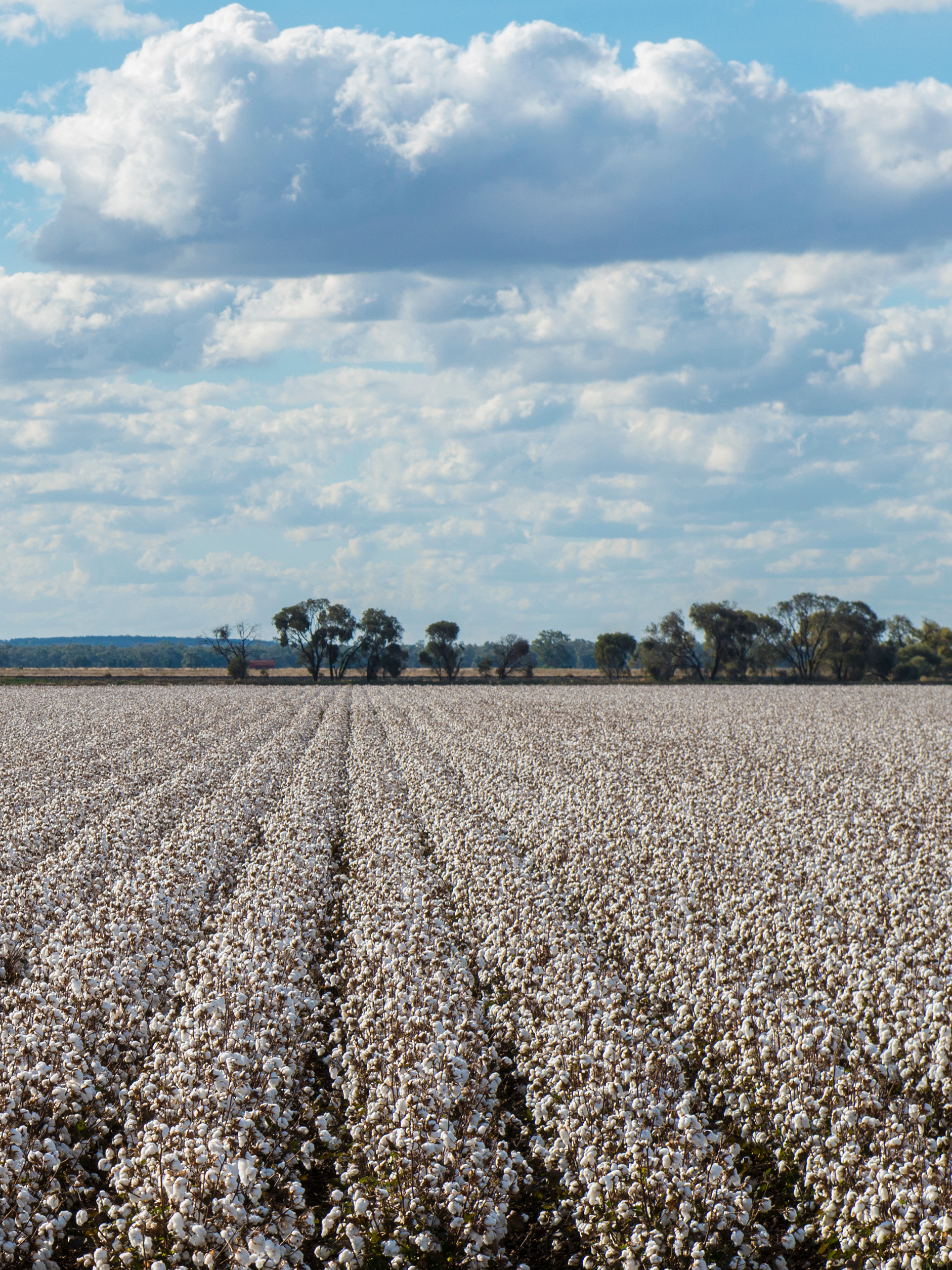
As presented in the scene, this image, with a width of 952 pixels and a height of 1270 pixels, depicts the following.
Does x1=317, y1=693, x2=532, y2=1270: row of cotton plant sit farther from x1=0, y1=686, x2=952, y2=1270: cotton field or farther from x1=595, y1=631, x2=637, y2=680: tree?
x1=595, y1=631, x2=637, y2=680: tree

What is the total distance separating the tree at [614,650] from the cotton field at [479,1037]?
109 meters

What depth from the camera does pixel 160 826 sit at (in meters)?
20.4

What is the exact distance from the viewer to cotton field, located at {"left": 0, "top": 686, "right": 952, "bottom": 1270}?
710 cm

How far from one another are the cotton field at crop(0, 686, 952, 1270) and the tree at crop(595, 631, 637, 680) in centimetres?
10917

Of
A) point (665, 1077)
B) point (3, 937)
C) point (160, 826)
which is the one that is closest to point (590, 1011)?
point (665, 1077)

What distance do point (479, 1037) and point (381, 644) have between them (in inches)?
4569

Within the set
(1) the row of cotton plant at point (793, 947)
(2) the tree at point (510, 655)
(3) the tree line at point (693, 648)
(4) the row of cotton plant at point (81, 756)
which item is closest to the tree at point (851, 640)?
(3) the tree line at point (693, 648)

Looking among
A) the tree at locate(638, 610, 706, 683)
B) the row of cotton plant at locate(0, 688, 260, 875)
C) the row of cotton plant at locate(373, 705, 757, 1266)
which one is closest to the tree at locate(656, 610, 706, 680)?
the tree at locate(638, 610, 706, 683)

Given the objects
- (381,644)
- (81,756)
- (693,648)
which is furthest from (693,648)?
(81,756)

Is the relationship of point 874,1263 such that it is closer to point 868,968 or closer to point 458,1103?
point 458,1103

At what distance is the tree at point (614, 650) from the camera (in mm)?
130625

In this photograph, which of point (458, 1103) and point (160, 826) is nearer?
point (458, 1103)

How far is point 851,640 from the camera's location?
125000 millimetres

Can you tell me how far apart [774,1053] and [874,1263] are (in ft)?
8.01
